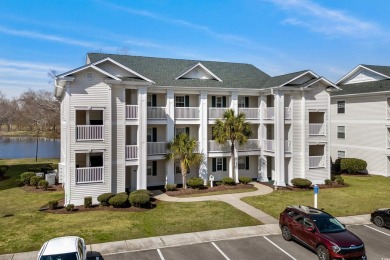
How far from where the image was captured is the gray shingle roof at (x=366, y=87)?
32562 mm

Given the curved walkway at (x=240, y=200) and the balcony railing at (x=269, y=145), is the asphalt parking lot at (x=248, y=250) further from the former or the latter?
the balcony railing at (x=269, y=145)

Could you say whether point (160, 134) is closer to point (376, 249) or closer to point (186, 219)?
point (186, 219)

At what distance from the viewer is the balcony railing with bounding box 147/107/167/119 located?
25508mm

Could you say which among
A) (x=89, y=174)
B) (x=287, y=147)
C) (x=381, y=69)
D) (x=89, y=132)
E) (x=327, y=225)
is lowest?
(x=327, y=225)

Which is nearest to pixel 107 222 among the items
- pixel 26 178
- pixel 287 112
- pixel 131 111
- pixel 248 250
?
pixel 248 250

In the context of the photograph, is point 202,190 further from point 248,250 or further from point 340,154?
point 340,154

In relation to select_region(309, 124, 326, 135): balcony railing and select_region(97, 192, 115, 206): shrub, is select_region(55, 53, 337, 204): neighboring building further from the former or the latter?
select_region(97, 192, 115, 206): shrub

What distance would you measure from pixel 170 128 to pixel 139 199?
26.3ft

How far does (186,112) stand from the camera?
26984 millimetres

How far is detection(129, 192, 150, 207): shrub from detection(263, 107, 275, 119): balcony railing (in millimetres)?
14185

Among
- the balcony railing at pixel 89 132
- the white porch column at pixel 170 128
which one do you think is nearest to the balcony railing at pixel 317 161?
the white porch column at pixel 170 128

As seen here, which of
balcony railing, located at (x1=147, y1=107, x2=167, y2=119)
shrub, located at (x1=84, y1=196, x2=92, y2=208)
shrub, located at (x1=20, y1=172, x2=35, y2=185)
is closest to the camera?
shrub, located at (x1=84, y1=196, x2=92, y2=208)

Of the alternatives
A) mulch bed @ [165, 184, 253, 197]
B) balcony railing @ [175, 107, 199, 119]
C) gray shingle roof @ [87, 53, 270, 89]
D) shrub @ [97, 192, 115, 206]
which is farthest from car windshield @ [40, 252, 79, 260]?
gray shingle roof @ [87, 53, 270, 89]

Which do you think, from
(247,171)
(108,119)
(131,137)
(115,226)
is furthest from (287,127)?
(115,226)
